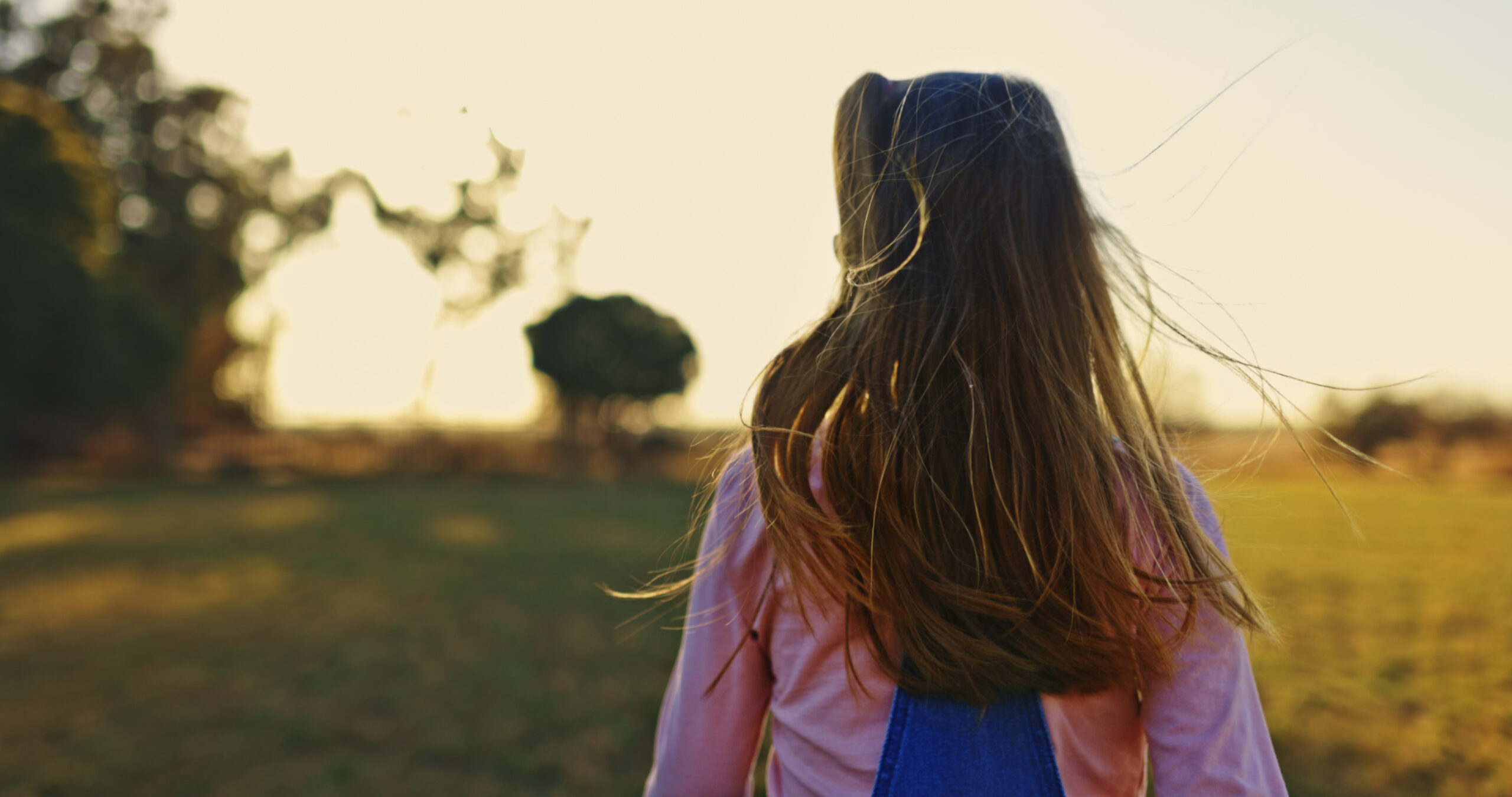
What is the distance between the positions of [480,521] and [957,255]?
37.6 ft

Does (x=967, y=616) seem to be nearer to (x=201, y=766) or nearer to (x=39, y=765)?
(x=201, y=766)

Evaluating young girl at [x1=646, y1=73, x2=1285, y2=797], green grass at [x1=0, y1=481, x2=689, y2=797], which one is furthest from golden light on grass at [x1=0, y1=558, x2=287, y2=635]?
young girl at [x1=646, y1=73, x2=1285, y2=797]

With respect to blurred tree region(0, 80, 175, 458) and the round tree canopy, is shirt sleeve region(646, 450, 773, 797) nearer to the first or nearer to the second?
blurred tree region(0, 80, 175, 458)

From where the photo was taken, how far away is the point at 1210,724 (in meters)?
0.82

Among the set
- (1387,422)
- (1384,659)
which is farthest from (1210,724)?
(1387,422)

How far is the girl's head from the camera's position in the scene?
85 centimetres

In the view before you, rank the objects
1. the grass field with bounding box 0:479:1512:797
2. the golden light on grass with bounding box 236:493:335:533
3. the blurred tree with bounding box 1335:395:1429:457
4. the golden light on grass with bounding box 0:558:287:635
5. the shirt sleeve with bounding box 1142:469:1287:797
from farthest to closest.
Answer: the golden light on grass with bounding box 236:493:335:533, the golden light on grass with bounding box 0:558:287:635, the blurred tree with bounding box 1335:395:1429:457, the grass field with bounding box 0:479:1512:797, the shirt sleeve with bounding box 1142:469:1287:797

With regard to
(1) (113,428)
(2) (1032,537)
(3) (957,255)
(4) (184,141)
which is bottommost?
(1) (113,428)

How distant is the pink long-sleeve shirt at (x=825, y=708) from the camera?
0.83m

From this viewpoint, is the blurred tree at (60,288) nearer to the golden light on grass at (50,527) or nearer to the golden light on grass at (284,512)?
the golden light on grass at (284,512)

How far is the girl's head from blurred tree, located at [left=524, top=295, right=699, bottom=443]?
21.8 m

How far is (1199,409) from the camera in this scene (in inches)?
59.1

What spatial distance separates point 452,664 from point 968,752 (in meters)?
4.13

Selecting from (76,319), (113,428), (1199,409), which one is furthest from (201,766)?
(113,428)
